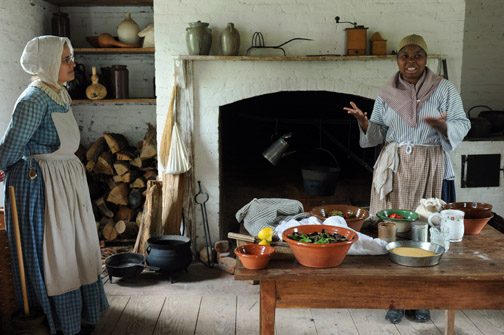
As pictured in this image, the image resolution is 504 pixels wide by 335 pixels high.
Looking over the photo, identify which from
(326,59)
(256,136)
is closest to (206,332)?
(326,59)

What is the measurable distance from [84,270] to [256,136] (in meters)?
3.04

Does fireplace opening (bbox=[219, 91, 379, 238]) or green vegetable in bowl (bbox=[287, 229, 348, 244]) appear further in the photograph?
fireplace opening (bbox=[219, 91, 379, 238])

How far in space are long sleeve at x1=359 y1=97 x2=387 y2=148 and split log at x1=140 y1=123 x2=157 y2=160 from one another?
2.00 meters

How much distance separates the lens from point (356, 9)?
4.02 metres

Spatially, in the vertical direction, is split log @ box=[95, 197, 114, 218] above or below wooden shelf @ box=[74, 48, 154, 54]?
below

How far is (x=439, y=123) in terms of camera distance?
117 inches

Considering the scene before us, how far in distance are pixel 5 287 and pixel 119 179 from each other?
1931 millimetres

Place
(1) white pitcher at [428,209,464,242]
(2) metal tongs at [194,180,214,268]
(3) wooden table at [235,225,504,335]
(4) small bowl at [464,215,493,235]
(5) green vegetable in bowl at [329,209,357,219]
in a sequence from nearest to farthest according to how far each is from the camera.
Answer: (3) wooden table at [235,225,504,335] < (1) white pitcher at [428,209,464,242] < (4) small bowl at [464,215,493,235] < (5) green vegetable in bowl at [329,209,357,219] < (2) metal tongs at [194,180,214,268]

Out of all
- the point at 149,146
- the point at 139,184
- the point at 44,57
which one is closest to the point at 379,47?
the point at 149,146

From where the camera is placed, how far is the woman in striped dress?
121 inches

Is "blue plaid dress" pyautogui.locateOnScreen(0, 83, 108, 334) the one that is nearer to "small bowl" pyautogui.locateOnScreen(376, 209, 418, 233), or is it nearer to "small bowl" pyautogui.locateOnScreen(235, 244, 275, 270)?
"small bowl" pyautogui.locateOnScreen(235, 244, 275, 270)

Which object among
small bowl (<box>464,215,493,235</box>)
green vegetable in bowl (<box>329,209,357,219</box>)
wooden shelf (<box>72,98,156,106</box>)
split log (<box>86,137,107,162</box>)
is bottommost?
small bowl (<box>464,215,493,235</box>)

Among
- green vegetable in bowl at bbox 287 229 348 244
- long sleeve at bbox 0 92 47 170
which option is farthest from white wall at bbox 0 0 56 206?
green vegetable in bowl at bbox 287 229 348 244

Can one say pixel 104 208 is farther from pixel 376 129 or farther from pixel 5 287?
pixel 376 129
